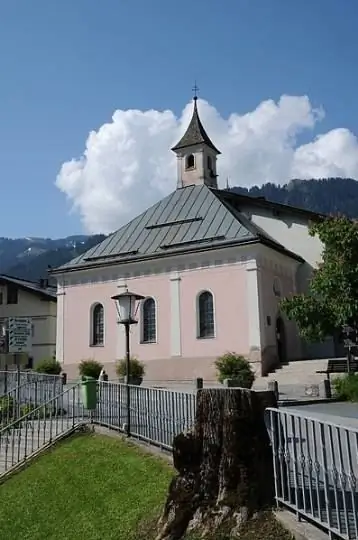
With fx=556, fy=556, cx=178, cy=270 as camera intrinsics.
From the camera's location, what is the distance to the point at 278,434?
6277 mm

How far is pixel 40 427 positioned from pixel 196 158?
94.0ft

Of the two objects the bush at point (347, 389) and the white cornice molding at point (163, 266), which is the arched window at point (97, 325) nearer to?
the white cornice molding at point (163, 266)

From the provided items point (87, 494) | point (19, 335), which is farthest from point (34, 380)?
point (87, 494)

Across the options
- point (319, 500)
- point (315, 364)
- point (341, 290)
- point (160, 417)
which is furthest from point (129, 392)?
point (315, 364)

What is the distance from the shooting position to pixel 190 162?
133 feet

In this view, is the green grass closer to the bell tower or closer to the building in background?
the bell tower

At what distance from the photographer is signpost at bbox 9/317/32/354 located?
18.1 meters

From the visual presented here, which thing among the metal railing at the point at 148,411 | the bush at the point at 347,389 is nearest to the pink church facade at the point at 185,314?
the bush at the point at 347,389

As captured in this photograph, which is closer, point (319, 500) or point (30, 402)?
point (319, 500)

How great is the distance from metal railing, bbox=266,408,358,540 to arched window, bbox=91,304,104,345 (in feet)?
91.8

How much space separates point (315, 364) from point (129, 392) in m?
16.7

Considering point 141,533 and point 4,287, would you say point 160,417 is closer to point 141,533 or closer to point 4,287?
point 141,533

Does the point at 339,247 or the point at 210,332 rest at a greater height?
the point at 339,247

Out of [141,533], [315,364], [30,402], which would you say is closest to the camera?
[141,533]
